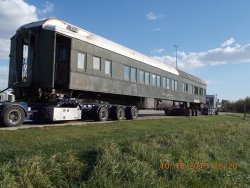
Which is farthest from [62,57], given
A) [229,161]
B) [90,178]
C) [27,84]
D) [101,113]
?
[90,178]

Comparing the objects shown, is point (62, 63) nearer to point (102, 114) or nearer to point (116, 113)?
point (102, 114)

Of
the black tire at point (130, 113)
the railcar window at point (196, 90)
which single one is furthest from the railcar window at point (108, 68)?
the railcar window at point (196, 90)

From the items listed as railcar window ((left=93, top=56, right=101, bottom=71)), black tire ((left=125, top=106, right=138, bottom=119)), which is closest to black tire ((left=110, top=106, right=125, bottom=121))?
black tire ((left=125, top=106, right=138, bottom=119))

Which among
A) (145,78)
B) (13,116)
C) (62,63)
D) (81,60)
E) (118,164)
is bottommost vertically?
(118,164)

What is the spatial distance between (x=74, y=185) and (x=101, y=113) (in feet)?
37.8

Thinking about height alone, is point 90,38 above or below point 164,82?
above

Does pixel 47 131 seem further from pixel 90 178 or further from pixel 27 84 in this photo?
pixel 90 178

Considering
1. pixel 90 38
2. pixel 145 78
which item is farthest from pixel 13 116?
pixel 145 78

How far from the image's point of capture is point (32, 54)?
14062 mm
